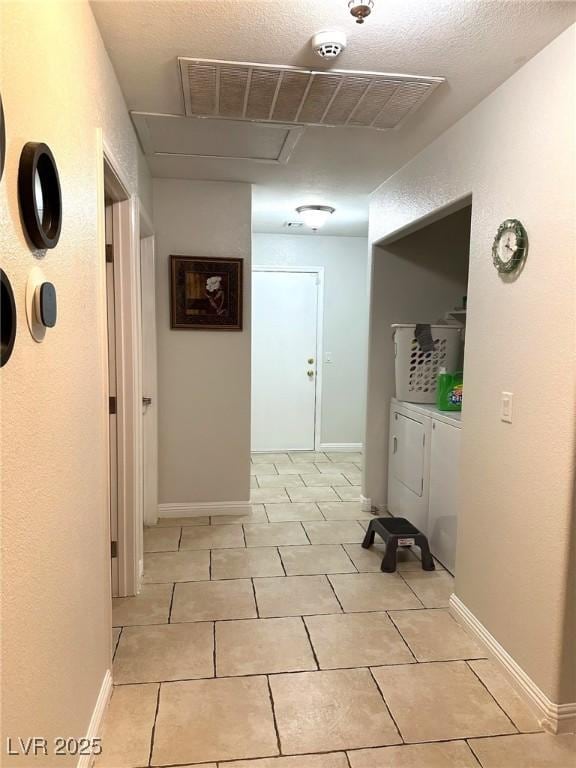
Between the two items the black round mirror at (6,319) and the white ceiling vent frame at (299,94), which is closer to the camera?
the black round mirror at (6,319)

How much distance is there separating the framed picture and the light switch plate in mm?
2114

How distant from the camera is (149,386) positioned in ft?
12.0

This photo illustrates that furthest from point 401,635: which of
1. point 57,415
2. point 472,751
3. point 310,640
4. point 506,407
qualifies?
point 57,415

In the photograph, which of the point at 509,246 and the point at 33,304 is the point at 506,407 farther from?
the point at 33,304

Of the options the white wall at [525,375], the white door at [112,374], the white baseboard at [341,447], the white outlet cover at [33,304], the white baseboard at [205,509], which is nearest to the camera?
the white outlet cover at [33,304]

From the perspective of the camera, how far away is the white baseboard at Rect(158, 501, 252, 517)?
385cm

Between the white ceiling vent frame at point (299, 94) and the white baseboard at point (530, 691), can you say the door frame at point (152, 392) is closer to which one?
the white ceiling vent frame at point (299, 94)

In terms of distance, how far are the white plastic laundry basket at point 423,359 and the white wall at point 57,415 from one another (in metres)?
2.29

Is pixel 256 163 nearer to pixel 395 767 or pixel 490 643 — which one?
pixel 490 643

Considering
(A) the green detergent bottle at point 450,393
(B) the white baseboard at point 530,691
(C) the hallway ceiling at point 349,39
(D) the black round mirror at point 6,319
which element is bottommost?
(B) the white baseboard at point 530,691

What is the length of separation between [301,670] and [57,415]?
4.92ft

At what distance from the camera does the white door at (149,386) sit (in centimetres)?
358

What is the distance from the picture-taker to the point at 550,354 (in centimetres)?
187

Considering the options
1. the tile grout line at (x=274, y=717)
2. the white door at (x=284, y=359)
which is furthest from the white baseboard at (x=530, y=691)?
the white door at (x=284, y=359)
